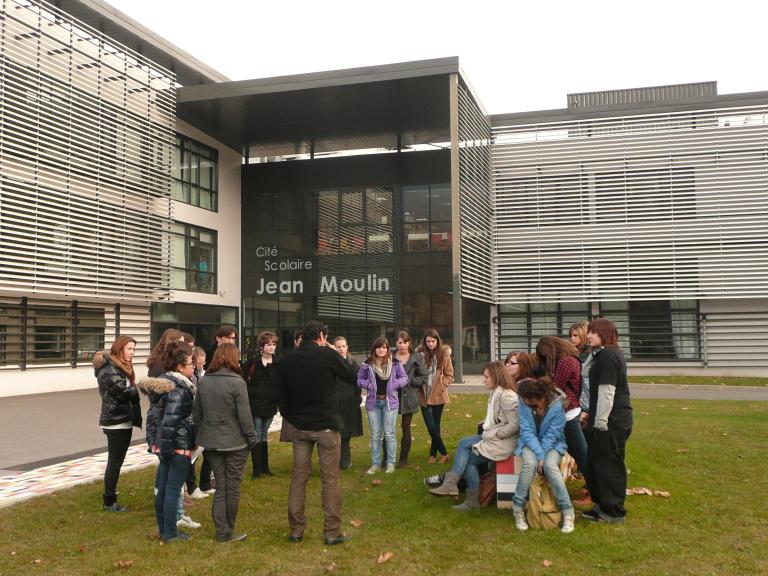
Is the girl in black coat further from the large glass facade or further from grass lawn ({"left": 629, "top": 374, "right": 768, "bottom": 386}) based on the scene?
the large glass facade

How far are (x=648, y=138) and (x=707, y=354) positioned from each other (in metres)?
8.27

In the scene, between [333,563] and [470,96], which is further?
[470,96]

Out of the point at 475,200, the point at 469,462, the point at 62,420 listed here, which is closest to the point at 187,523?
the point at 469,462

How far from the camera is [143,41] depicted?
69.9 feet

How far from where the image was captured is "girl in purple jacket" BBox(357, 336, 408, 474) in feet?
27.1

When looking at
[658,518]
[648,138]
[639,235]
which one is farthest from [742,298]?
[658,518]

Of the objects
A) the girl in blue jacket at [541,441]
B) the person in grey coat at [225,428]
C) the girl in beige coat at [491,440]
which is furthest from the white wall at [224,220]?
the girl in blue jacket at [541,441]

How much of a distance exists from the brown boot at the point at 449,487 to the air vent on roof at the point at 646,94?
83.5 ft

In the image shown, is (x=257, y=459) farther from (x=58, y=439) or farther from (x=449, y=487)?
(x=58, y=439)

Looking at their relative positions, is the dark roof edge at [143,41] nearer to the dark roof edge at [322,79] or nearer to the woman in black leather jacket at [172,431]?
the dark roof edge at [322,79]

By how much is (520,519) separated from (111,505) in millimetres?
4000

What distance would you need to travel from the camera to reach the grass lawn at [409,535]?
5047 mm

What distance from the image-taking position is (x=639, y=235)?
2495 centimetres

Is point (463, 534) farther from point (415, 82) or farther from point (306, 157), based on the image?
point (306, 157)
